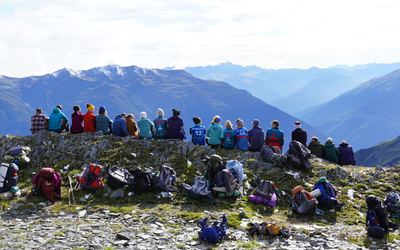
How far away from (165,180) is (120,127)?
7.08 m

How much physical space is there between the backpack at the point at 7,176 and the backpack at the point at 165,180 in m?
6.26

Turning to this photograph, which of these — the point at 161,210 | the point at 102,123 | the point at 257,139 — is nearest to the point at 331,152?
the point at 257,139

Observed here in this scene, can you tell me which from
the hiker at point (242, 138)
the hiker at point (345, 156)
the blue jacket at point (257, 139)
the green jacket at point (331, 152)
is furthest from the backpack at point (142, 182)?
the hiker at point (345, 156)

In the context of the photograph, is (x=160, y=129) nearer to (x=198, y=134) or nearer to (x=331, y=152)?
(x=198, y=134)

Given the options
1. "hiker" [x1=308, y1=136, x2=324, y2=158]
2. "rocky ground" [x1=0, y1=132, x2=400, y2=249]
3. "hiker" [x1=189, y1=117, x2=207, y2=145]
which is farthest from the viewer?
"hiker" [x1=308, y1=136, x2=324, y2=158]

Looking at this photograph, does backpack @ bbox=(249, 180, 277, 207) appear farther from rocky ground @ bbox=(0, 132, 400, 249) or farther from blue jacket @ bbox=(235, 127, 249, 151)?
blue jacket @ bbox=(235, 127, 249, 151)

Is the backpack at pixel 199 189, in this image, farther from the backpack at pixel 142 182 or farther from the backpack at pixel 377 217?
the backpack at pixel 377 217

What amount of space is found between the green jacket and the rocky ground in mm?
2490

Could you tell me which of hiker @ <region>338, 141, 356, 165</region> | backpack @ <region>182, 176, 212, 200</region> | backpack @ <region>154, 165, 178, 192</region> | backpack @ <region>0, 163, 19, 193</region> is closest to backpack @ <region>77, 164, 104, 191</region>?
backpack @ <region>154, 165, 178, 192</region>

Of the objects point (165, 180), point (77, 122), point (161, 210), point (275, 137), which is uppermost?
point (77, 122)

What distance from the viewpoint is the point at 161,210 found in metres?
11.2

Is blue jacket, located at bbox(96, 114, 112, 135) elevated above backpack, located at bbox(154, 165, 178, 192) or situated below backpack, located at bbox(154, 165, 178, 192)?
above

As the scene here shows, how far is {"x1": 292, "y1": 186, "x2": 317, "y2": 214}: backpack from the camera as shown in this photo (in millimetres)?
A: 11180

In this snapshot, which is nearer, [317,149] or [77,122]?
[317,149]
